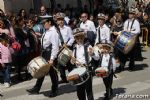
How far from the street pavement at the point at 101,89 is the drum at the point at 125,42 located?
77cm

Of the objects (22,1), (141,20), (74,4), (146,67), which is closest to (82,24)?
(146,67)

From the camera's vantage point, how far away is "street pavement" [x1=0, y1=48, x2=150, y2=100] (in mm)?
10125

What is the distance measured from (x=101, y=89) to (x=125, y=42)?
1.90m

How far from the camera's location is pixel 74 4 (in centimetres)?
2695

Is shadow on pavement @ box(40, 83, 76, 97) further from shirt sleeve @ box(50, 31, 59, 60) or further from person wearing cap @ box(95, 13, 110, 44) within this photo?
person wearing cap @ box(95, 13, 110, 44)

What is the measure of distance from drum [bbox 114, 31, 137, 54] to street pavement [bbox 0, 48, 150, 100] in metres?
0.77

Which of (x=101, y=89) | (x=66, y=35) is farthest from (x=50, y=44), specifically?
(x=101, y=89)

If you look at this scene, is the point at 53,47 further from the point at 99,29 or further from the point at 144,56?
the point at 144,56

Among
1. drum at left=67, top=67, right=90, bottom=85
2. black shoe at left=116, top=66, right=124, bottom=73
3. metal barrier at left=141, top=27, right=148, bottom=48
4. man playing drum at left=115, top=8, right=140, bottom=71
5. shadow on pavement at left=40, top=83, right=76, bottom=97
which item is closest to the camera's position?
drum at left=67, top=67, right=90, bottom=85

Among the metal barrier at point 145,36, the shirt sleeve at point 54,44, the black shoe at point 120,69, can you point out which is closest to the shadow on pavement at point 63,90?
the shirt sleeve at point 54,44

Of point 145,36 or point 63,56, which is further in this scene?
point 145,36

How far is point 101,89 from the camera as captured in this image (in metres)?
10.8

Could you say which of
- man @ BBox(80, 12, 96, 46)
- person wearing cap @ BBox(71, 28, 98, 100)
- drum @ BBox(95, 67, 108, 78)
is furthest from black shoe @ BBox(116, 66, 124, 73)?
person wearing cap @ BBox(71, 28, 98, 100)

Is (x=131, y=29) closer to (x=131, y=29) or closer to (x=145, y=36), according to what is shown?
(x=131, y=29)
